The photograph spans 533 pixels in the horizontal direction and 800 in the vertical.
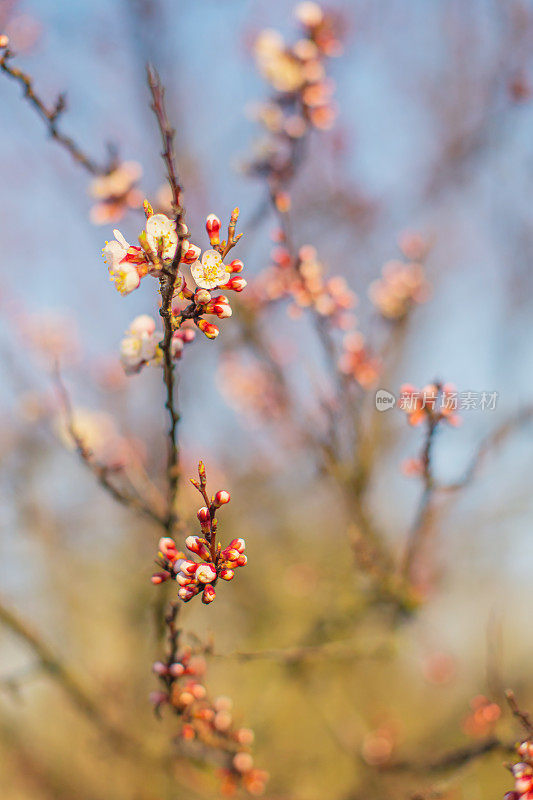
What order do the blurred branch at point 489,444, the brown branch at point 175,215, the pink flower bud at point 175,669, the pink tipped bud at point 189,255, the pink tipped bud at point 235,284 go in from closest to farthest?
1. the brown branch at point 175,215
2. the pink tipped bud at point 189,255
3. the pink tipped bud at point 235,284
4. the pink flower bud at point 175,669
5. the blurred branch at point 489,444

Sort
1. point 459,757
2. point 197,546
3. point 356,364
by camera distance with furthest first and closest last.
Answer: point 356,364 < point 459,757 < point 197,546

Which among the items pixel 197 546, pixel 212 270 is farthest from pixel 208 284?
pixel 197 546

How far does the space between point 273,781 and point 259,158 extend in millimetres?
3587

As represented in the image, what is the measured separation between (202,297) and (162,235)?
0.17 metres

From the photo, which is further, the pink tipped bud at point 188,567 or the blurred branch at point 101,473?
the blurred branch at point 101,473

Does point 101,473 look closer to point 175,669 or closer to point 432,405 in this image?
point 175,669

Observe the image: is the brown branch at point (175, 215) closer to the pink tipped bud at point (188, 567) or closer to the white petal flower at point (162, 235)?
the white petal flower at point (162, 235)

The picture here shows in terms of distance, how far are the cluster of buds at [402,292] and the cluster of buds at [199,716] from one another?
1968 mm

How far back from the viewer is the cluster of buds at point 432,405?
1721mm

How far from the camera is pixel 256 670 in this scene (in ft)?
13.5

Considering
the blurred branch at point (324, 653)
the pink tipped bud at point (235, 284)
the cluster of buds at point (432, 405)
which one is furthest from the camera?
the blurred branch at point (324, 653)

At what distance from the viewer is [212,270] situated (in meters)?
1.27

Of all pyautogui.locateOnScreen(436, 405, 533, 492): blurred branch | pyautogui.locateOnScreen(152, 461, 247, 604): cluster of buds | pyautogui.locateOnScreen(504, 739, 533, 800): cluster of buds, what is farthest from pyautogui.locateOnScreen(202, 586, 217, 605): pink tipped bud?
pyautogui.locateOnScreen(436, 405, 533, 492): blurred branch

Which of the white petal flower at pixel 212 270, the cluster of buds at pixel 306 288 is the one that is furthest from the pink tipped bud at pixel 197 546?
the cluster of buds at pixel 306 288
